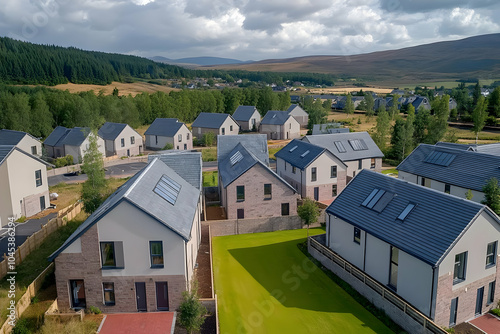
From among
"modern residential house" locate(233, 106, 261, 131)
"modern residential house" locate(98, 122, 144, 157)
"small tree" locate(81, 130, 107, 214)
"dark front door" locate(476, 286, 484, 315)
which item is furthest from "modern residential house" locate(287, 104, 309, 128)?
"dark front door" locate(476, 286, 484, 315)

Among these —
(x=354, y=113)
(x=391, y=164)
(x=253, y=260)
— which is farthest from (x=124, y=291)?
(x=354, y=113)

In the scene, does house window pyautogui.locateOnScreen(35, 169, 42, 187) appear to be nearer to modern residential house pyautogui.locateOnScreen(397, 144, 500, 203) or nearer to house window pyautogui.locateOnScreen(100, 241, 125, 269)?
house window pyautogui.locateOnScreen(100, 241, 125, 269)

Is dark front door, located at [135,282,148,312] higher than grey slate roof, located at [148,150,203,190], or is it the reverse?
grey slate roof, located at [148,150,203,190]

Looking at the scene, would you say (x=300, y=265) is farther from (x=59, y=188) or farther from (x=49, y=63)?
(x=49, y=63)

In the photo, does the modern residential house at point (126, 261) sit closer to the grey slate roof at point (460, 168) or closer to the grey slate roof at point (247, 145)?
the grey slate roof at point (247, 145)

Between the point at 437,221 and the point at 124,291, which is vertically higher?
the point at 437,221

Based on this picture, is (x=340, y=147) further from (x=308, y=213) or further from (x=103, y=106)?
(x=103, y=106)

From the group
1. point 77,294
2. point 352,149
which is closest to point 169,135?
point 352,149
